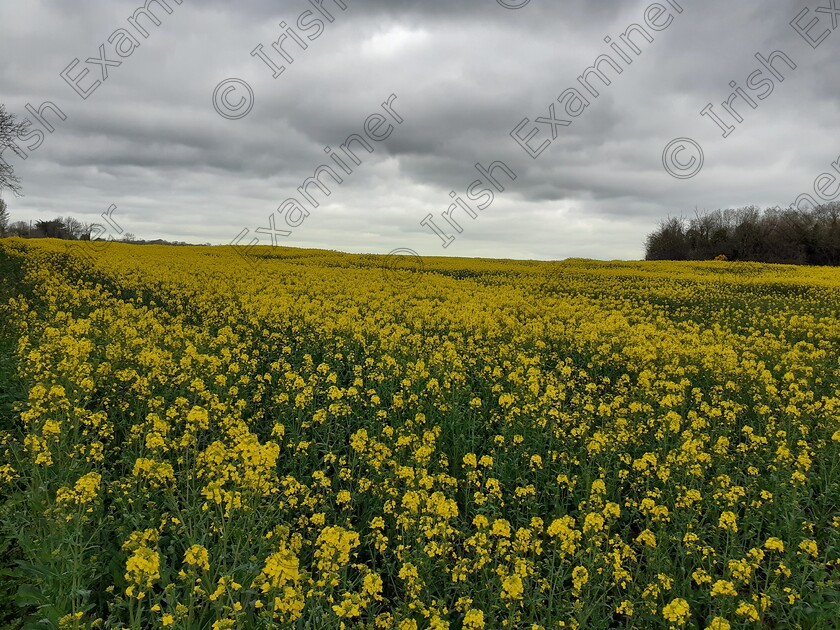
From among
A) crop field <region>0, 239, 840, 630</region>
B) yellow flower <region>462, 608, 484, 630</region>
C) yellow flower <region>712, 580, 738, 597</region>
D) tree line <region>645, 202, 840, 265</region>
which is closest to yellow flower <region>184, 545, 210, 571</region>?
Result: crop field <region>0, 239, 840, 630</region>

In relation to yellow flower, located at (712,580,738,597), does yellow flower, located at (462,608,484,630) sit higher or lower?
higher

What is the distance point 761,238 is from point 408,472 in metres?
80.4

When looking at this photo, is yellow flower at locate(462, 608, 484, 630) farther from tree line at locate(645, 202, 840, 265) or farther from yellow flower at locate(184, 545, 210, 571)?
tree line at locate(645, 202, 840, 265)

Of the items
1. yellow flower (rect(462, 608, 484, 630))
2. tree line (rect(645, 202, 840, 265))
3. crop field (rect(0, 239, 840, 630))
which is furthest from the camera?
tree line (rect(645, 202, 840, 265))

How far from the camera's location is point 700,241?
77438 mm

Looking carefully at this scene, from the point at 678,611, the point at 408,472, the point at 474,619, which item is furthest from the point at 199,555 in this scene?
the point at 678,611

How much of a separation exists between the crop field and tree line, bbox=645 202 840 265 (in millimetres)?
63690

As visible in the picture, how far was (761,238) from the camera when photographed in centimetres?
6875

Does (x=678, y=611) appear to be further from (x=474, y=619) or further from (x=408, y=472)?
(x=408, y=472)

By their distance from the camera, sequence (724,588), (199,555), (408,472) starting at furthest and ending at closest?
(408,472), (724,588), (199,555)

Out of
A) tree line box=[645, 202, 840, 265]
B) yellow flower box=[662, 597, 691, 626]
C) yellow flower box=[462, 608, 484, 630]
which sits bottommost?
yellow flower box=[662, 597, 691, 626]

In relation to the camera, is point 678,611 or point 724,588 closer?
point 678,611

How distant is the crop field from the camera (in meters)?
3.39

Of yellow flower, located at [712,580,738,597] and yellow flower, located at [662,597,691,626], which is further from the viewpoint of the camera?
yellow flower, located at [712,580,738,597]
